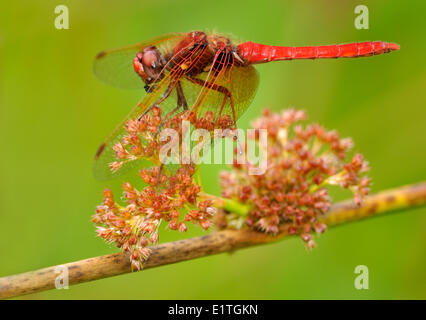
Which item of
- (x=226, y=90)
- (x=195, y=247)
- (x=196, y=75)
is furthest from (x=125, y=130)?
(x=195, y=247)

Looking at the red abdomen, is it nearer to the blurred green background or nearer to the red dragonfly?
the red dragonfly

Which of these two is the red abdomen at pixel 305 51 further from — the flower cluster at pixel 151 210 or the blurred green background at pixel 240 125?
the flower cluster at pixel 151 210

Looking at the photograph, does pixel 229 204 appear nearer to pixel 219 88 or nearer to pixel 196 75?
pixel 219 88

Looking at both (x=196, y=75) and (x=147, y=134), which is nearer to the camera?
(x=147, y=134)

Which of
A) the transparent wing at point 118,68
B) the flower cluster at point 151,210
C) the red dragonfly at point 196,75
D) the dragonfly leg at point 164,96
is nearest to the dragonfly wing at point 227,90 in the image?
the red dragonfly at point 196,75

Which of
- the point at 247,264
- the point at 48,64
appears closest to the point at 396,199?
the point at 247,264

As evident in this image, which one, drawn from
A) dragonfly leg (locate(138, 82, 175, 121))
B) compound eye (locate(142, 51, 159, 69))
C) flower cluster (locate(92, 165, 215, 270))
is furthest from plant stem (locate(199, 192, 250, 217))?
compound eye (locate(142, 51, 159, 69))
